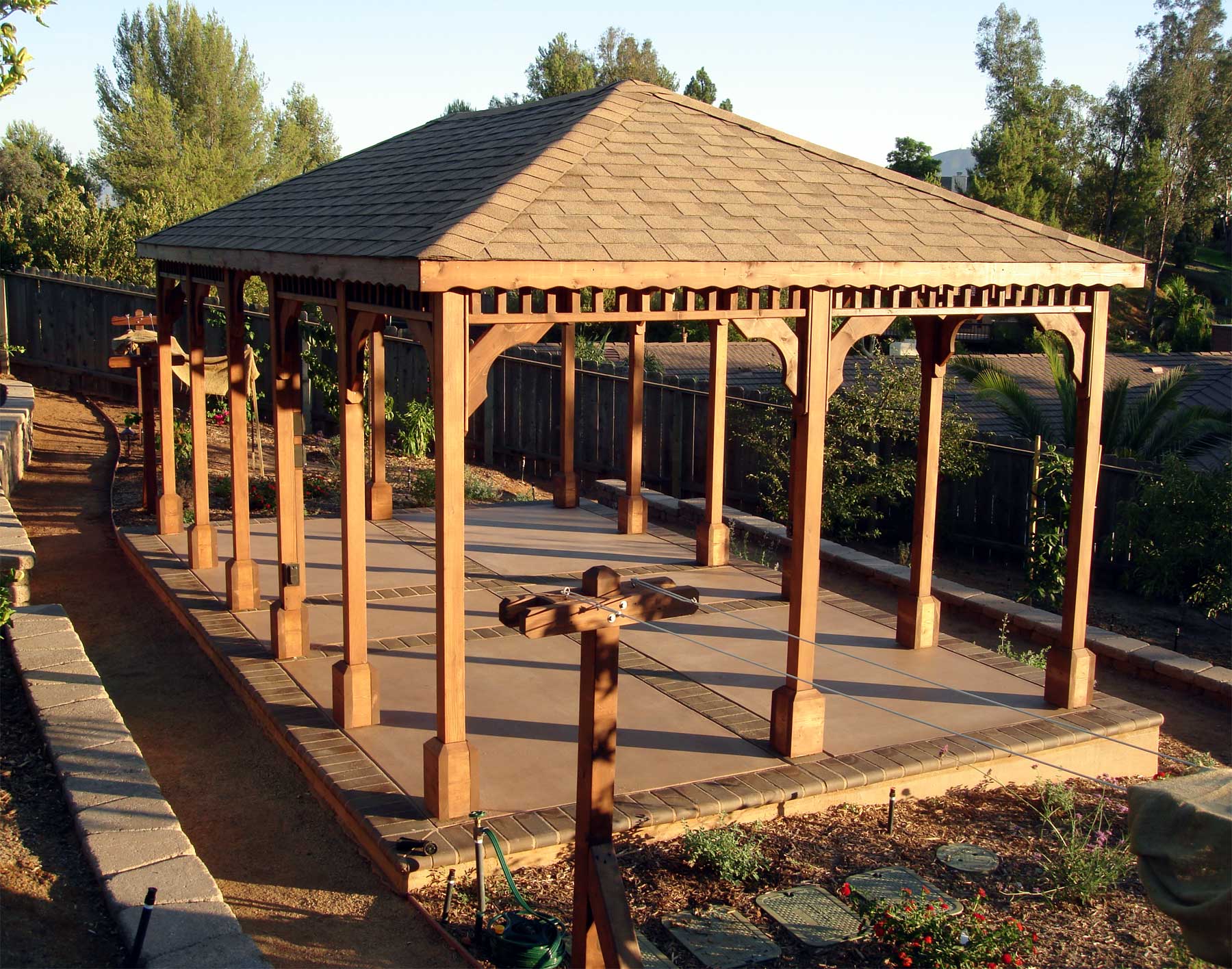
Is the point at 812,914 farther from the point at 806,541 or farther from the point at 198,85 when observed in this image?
the point at 198,85

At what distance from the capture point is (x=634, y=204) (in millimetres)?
6590

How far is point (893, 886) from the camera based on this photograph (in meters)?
5.69

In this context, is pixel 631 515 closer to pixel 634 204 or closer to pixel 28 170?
pixel 634 204

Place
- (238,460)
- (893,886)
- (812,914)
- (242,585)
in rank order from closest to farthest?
1. (812,914)
2. (893,886)
3. (242,585)
4. (238,460)

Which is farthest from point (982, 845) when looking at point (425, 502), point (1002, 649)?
point (425, 502)

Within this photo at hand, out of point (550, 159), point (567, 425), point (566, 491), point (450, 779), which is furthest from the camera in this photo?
point (566, 491)

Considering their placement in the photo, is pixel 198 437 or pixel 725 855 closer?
pixel 725 855

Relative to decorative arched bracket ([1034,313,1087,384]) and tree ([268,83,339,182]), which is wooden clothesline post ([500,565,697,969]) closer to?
decorative arched bracket ([1034,313,1087,384])

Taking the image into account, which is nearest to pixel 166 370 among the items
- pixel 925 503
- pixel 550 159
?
pixel 550 159

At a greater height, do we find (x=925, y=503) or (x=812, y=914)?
(x=925, y=503)

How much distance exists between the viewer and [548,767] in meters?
6.71

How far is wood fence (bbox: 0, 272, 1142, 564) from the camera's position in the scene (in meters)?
12.8

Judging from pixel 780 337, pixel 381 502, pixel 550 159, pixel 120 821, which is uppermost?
pixel 550 159

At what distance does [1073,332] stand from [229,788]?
5.93 meters
